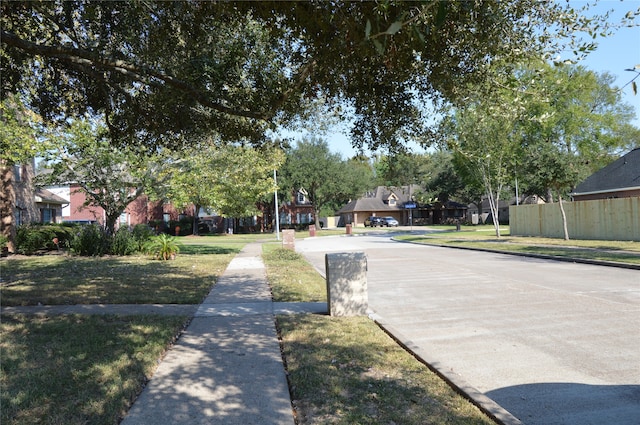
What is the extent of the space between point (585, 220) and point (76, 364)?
27.6m

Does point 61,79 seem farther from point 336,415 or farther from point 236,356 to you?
point 336,415

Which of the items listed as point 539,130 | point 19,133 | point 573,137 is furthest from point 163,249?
point 573,137

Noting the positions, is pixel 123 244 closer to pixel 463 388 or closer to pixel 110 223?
pixel 110 223

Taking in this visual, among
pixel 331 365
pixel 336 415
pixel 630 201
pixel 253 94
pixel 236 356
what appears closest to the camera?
pixel 336 415

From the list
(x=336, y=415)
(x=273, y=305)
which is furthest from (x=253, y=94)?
(x=336, y=415)

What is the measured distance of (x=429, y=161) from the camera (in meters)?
74.3

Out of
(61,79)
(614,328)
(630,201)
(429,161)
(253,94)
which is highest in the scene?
(429,161)

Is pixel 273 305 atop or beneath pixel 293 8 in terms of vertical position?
beneath

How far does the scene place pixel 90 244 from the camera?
20.3 m

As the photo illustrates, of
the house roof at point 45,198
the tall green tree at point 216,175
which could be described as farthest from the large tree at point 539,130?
the house roof at point 45,198

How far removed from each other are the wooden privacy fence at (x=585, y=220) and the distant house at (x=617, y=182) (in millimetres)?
5529

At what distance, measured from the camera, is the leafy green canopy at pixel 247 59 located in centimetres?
589

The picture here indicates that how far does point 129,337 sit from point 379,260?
1343 centimetres

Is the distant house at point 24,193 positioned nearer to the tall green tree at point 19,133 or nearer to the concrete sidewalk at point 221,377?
the tall green tree at point 19,133
